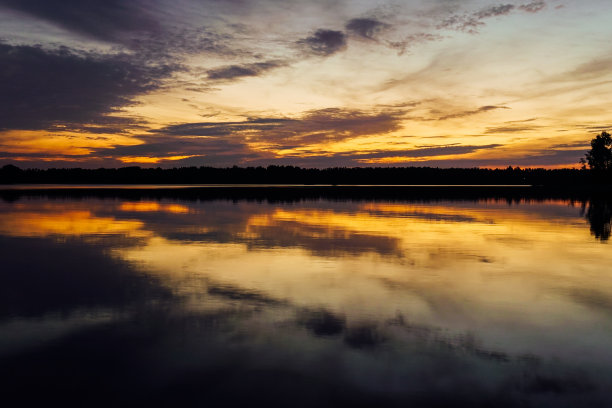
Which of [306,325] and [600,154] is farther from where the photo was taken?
[600,154]

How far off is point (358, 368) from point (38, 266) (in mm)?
14645

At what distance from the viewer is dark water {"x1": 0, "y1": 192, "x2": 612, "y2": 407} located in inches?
316

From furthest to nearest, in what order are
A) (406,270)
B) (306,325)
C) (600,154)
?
1. (600,154)
2. (406,270)
3. (306,325)

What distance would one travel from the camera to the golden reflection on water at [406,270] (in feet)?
38.5

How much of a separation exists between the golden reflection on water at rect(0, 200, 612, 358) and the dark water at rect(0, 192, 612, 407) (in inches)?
3.2

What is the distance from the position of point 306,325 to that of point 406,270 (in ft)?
24.1

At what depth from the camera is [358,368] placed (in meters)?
8.78

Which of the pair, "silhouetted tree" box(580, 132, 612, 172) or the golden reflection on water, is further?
"silhouetted tree" box(580, 132, 612, 172)

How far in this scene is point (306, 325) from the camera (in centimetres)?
1104

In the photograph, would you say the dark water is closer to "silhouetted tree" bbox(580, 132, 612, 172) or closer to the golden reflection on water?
the golden reflection on water

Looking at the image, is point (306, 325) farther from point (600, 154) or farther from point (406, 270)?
point (600, 154)

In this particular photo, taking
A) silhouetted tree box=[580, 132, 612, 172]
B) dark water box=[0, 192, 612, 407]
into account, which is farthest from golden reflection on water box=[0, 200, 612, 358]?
silhouetted tree box=[580, 132, 612, 172]

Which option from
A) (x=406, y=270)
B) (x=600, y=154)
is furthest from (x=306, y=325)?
(x=600, y=154)

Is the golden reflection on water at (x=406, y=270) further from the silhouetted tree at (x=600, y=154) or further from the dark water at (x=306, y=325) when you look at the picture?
the silhouetted tree at (x=600, y=154)
